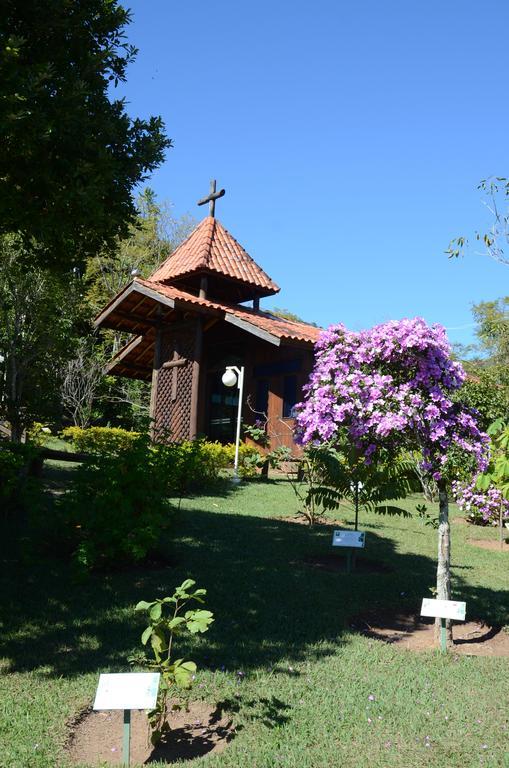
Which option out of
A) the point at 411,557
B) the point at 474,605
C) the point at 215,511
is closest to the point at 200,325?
the point at 215,511

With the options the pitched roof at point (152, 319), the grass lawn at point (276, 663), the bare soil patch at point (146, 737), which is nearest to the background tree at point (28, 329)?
the pitched roof at point (152, 319)

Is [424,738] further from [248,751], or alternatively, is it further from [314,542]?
[314,542]

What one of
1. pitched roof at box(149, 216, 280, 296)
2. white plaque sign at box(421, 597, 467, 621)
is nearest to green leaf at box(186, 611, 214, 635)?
white plaque sign at box(421, 597, 467, 621)

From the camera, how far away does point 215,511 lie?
39.4ft

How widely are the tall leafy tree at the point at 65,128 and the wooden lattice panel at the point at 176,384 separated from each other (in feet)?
34.3

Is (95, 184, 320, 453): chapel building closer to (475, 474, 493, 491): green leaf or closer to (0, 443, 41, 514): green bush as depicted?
(0, 443, 41, 514): green bush

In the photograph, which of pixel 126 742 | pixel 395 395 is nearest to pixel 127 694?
pixel 126 742

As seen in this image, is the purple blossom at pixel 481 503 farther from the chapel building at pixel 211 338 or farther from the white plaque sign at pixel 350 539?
the white plaque sign at pixel 350 539

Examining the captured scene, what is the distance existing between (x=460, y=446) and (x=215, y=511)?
6.90 meters

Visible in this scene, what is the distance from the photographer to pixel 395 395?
5891mm

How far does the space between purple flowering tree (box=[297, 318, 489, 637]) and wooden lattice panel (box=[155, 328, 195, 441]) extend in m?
12.8

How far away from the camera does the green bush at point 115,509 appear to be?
721cm

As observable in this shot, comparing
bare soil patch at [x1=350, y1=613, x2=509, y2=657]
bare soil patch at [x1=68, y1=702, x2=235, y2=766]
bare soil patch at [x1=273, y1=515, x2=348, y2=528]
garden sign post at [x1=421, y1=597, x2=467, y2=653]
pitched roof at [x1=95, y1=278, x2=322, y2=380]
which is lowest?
bare soil patch at [x1=68, y1=702, x2=235, y2=766]

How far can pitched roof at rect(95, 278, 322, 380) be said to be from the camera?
17.4m
